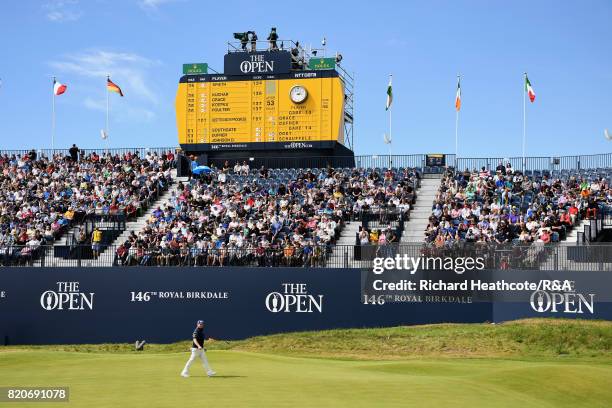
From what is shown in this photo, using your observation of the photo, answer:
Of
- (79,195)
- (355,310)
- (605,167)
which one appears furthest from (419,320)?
(79,195)

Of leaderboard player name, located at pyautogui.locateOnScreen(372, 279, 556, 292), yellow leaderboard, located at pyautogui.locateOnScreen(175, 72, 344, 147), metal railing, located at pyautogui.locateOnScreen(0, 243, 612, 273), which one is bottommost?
leaderboard player name, located at pyautogui.locateOnScreen(372, 279, 556, 292)

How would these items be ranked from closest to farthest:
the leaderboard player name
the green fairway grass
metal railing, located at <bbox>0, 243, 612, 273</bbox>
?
the green fairway grass
metal railing, located at <bbox>0, 243, 612, 273</bbox>
the leaderboard player name

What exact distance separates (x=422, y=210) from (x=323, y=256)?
6.68 m

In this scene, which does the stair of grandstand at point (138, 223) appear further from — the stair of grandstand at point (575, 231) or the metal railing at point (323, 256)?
the stair of grandstand at point (575, 231)

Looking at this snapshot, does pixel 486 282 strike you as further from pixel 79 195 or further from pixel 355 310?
pixel 79 195

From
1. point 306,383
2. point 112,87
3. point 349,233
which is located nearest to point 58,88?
point 112,87

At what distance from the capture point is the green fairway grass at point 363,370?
1994cm

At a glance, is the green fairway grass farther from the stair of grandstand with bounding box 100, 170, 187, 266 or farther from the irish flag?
the irish flag

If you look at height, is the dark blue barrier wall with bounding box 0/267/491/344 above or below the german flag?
below

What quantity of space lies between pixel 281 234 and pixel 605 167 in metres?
15.4

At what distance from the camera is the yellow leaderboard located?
4766 centimetres

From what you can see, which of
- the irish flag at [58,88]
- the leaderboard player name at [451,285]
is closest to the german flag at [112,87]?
the irish flag at [58,88]

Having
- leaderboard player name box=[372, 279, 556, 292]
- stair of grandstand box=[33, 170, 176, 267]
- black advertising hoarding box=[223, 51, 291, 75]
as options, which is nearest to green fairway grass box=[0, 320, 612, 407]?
leaderboard player name box=[372, 279, 556, 292]

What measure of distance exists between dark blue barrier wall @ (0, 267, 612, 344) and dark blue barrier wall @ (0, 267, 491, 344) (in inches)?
1.6
